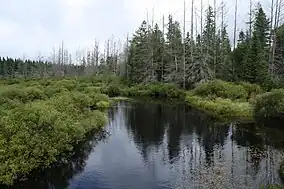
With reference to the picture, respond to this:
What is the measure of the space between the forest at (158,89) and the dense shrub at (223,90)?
4.9 inches

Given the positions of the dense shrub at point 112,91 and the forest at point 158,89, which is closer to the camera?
the forest at point 158,89

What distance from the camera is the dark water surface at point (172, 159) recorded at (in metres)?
16.4

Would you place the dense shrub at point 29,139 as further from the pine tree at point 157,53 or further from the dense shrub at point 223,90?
the pine tree at point 157,53

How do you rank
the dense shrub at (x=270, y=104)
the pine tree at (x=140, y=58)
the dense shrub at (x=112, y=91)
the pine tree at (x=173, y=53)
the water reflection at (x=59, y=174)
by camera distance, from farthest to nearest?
the pine tree at (x=140, y=58) → the pine tree at (x=173, y=53) → the dense shrub at (x=112, y=91) → the dense shrub at (x=270, y=104) → the water reflection at (x=59, y=174)

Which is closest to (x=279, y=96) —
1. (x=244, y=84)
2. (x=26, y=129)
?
(x=244, y=84)

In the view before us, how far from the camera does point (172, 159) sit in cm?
2017

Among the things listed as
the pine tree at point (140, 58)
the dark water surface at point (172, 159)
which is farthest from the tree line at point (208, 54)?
the dark water surface at point (172, 159)

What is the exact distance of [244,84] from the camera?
42.9 meters

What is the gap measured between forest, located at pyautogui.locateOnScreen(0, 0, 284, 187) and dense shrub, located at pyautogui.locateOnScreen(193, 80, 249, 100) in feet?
0.41

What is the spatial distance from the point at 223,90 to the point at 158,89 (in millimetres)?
16596

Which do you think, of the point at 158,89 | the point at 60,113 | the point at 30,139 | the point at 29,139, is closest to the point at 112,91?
the point at 158,89

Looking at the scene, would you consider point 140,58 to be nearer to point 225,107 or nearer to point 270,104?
point 225,107

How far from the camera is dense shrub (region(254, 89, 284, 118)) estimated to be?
28.2 m

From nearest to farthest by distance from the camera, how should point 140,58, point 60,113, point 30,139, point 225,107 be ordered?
1. point 30,139
2. point 60,113
3. point 225,107
4. point 140,58
